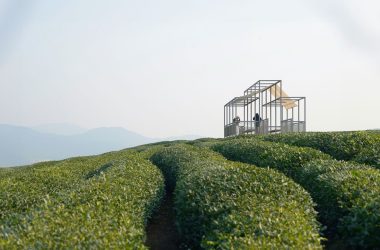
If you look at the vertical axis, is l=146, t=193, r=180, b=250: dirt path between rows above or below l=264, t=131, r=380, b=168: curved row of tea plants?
below

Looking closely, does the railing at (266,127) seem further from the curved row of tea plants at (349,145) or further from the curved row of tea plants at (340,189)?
the curved row of tea plants at (340,189)

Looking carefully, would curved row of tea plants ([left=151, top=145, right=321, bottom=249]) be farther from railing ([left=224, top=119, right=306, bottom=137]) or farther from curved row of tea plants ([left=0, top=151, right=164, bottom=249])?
railing ([left=224, top=119, right=306, bottom=137])

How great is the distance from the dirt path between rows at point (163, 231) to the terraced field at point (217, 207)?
0.03 meters

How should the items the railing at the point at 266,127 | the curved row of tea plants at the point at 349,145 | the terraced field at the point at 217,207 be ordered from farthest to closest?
the railing at the point at 266,127 < the curved row of tea plants at the point at 349,145 < the terraced field at the point at 217,207

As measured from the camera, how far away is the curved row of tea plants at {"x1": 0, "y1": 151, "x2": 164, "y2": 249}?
6.08 meters

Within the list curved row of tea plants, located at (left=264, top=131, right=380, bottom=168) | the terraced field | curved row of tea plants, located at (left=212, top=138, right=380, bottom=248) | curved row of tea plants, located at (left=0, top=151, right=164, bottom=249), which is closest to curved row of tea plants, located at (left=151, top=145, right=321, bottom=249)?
the terraced field

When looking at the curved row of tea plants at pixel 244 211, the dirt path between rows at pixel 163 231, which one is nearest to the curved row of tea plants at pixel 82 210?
the dirt path between rows at pixel 163 231

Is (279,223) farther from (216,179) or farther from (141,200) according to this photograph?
(141,200)

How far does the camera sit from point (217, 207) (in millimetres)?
8773

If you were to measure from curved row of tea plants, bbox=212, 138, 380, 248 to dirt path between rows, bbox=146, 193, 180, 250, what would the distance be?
322 centimetres

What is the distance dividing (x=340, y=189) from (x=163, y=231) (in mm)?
4476

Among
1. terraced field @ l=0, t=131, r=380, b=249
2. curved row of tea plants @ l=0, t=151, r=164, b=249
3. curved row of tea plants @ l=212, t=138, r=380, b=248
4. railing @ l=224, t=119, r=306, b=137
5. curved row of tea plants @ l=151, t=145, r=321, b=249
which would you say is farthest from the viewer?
railing @ l=224, t=119, r=306, b=137

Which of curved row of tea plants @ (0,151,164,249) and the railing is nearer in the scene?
curved row of tea plants @ (0,151,164,249)

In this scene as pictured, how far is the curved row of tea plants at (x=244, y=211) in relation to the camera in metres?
6.79
